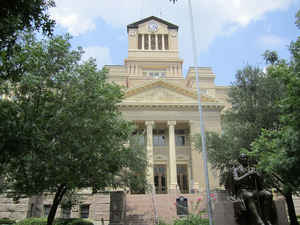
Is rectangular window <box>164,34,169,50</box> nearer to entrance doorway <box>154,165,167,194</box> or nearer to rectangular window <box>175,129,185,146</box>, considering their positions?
rectangular window <box>175,129,185,146</box>

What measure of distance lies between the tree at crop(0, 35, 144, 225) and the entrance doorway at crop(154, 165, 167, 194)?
77.7 ft

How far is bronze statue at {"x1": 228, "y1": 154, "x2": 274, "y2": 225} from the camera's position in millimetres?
9578

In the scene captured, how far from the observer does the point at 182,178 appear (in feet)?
131

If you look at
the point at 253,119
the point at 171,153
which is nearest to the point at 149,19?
the point at 171,153

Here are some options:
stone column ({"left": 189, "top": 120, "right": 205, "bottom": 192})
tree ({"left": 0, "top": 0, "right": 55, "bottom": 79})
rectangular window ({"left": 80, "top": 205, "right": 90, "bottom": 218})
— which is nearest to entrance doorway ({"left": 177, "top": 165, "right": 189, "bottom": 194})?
stone column ({"left": 189, "top": 120, "right": 205, "bottom": 192})

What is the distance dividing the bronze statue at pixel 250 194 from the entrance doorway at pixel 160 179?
29.1 meters

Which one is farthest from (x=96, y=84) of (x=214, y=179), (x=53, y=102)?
(x=214, y=179)

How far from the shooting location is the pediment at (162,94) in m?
39.3

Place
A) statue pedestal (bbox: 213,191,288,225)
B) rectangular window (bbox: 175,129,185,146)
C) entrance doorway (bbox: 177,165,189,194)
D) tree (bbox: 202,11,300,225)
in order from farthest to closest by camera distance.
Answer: rectangular window (bbox: 175,129,185,146) < entrance doorway (bbox: 177,165,189,194) < tree (bbox: 202,11,300,225) < statue pedestal (bbox: 213,191,288,225)

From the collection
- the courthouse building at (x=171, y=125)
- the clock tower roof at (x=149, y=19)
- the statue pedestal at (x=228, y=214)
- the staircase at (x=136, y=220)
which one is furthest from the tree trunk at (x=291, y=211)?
the clock tower roof at (x=149, y=19)

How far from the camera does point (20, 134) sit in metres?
10.5

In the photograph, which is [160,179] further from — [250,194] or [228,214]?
[250,194]

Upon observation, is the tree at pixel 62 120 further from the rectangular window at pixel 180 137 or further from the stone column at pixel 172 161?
the rectangular window at pixel 180 137

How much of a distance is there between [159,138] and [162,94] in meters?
6.36
